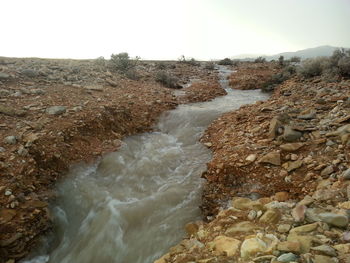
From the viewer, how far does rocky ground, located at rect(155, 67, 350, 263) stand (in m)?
2.39

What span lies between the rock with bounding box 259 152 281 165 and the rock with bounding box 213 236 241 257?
2048 millimetres

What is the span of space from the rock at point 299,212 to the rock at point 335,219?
187 millimetres

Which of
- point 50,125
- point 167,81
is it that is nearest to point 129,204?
point 50,125

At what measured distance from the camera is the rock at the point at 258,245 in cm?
234

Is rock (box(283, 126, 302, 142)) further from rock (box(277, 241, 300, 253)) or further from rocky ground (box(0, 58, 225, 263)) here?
rocky ground (box(0, 58, 225, 263))

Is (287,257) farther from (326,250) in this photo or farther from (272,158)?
(272,158)

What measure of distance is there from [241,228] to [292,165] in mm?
1787

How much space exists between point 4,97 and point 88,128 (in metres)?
2.29

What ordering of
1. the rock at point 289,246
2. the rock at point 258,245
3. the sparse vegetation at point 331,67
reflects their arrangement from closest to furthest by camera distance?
1. the rock at point 289,246
2. the rock at point 258,245
3. the sparse vegetation at point 331,67

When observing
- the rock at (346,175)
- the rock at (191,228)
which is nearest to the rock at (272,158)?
the rock at (346,175)

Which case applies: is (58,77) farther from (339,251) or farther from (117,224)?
(339,251)

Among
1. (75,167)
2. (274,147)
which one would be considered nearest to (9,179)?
(75,167)

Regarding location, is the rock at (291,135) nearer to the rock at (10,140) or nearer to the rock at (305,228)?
the rock at (305,228)

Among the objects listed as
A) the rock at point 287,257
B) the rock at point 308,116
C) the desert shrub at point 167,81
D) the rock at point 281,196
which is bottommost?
the rock at point 281,196
